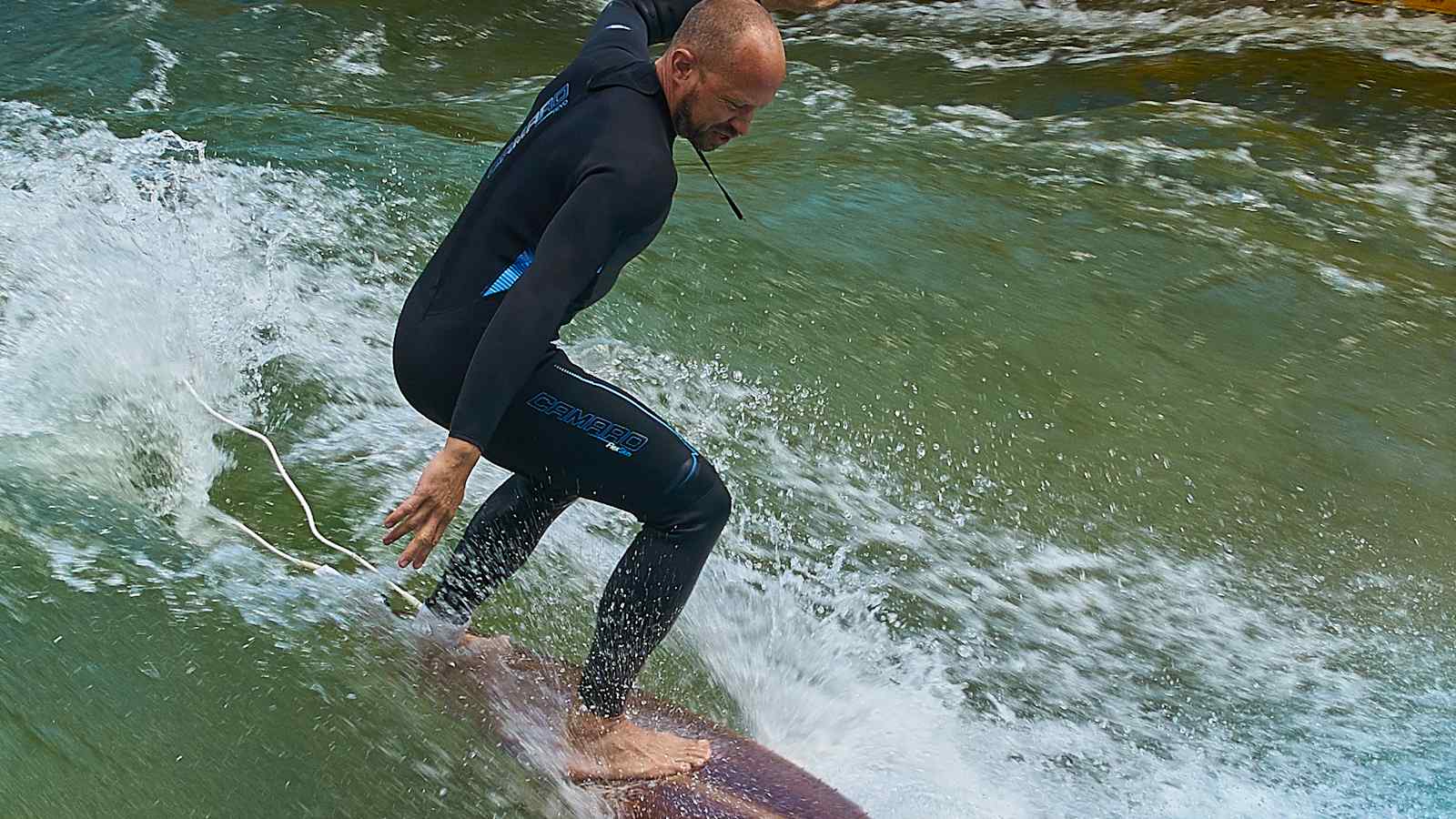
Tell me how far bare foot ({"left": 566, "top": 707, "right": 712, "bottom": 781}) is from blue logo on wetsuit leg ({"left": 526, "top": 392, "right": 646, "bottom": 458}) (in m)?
0.65

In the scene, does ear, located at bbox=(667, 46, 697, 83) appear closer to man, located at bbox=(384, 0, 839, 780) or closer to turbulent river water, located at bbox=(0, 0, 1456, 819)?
man, located at bbox=(384, 0, 839, 780)

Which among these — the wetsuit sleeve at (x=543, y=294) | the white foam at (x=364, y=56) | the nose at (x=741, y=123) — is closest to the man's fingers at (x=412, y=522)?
the wetsuit sleeve at (x=543, y=294)

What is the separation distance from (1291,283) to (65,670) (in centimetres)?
466

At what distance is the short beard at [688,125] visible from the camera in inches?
96.9

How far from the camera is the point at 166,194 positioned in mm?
5469

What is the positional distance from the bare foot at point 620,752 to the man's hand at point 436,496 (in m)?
0.72

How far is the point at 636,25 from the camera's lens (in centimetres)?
289

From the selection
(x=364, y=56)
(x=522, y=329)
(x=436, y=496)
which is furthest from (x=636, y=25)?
(x=364, y=56)

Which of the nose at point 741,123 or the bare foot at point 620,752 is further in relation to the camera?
the bare foot at point 620,752

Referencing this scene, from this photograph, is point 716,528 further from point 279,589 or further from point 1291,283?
point 1291,283

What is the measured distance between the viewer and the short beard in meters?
2.46

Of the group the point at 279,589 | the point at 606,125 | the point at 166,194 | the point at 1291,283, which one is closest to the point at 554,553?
the point at 279,589

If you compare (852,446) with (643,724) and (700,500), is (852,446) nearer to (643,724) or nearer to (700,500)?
(643,724)

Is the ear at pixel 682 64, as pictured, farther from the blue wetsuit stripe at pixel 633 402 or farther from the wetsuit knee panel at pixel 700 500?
the wetsuit knee panel at pixel 700 500
